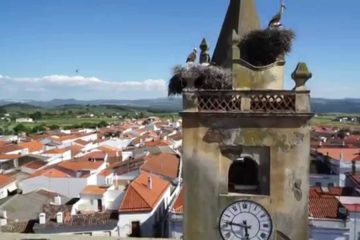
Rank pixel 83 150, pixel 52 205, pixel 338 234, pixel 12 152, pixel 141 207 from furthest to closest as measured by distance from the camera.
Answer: pixel 83 150
pixel 12 152
pixel 52 205
pixel 141 207
pixel 338 234

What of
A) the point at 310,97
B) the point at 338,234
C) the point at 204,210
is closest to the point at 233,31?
the point at 310,97

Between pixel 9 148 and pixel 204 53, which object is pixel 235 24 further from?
pixel 9 148

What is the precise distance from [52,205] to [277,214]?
88.8 ft

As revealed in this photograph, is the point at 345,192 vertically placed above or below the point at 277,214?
below

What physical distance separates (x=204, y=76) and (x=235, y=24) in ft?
6.07

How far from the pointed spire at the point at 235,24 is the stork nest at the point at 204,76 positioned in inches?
25.9

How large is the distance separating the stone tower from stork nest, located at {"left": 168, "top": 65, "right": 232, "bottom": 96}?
224mm

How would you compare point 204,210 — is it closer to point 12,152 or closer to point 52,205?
point 52,205

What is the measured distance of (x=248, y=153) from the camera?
32.4 feet

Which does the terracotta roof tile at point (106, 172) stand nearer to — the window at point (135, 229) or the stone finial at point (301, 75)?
the window at point (135, 229)

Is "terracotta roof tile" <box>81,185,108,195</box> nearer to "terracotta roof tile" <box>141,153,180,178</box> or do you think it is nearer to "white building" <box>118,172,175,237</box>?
"white building" <box>118,172,175,237</box>

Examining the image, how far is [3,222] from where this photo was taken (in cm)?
2992

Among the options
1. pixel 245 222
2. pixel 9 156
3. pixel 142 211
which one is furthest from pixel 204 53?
pixel 9 156

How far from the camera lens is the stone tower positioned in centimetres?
958
